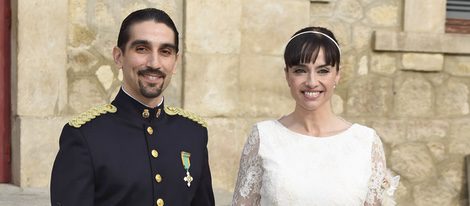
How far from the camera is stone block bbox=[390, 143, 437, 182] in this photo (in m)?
6.00

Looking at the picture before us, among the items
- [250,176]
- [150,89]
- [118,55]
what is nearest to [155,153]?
[150,89]

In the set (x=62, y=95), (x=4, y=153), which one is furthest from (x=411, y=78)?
(x=4, y=153)

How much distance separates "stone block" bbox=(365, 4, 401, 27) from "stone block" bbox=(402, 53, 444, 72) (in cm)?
27

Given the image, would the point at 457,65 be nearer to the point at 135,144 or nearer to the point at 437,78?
the point at 437,78

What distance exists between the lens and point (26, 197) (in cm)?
469

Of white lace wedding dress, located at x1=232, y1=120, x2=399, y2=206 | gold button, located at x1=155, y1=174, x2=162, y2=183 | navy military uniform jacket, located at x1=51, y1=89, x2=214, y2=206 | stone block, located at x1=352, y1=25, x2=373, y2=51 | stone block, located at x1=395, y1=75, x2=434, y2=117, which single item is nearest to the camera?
navy military uniform jacket, located at x1=51, y1=89, x2=214, y2=206

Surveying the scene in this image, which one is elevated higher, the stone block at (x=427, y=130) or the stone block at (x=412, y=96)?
the stone block at (x=412, y=96)

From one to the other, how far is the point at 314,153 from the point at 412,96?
336 centimetres

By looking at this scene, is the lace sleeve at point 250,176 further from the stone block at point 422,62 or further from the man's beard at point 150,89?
the stone block at point 422,62

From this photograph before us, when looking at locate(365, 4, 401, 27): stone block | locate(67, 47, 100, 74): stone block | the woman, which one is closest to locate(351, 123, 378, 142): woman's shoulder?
the woman

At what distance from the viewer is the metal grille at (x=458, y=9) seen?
6.30m

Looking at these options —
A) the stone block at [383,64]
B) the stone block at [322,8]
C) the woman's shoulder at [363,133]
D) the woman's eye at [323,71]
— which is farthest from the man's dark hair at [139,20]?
the stone block at [383,64]

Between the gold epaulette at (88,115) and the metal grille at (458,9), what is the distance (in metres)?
4.29

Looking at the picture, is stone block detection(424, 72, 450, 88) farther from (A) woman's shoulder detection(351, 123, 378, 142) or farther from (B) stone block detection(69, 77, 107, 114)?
(A) woman's shoulder detection(351, 123, 378, 142)
